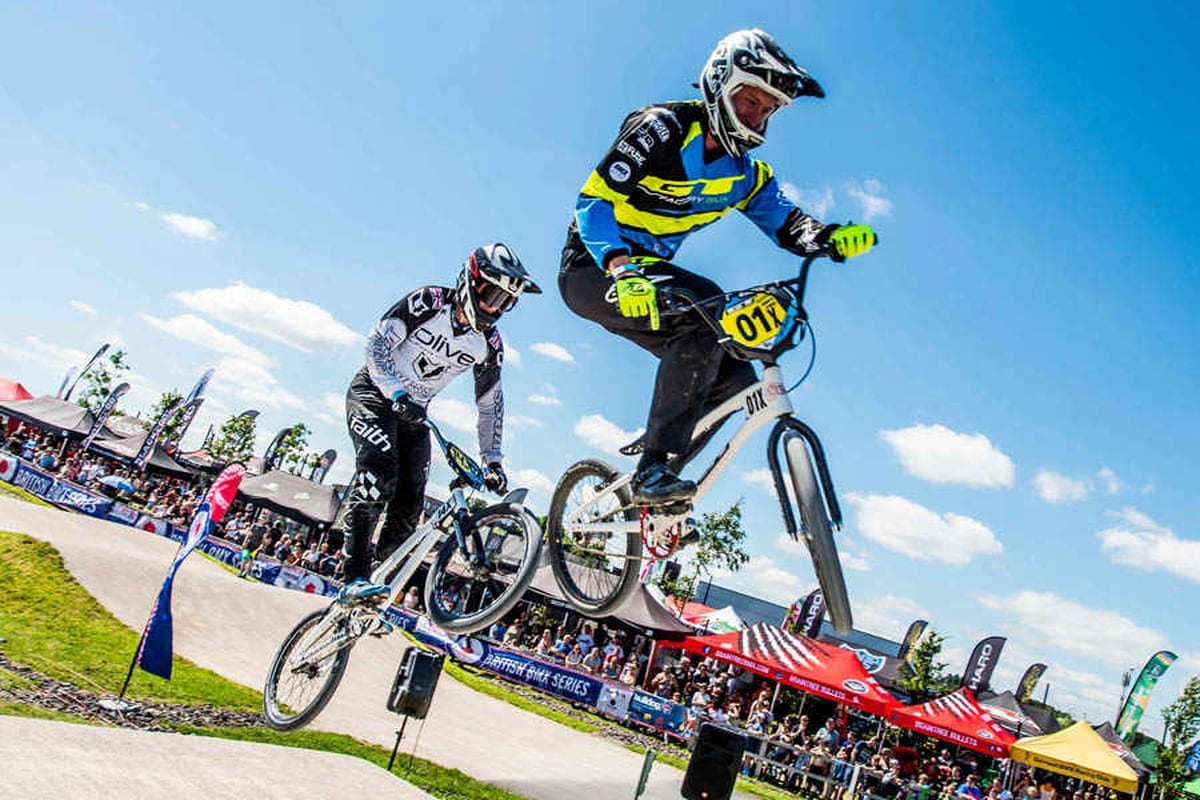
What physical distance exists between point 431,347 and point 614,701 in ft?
68.2

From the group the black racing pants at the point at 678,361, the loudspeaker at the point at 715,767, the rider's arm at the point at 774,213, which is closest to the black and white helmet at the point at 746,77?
the rider's arm at the point at 774,213

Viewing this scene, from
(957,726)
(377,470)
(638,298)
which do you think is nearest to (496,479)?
(377,470)

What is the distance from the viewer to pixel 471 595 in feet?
22.9

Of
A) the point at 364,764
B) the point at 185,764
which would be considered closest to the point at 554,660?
the point at 364,764

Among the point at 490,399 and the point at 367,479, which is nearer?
the point at 367,479

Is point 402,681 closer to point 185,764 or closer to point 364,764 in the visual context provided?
point 364,764

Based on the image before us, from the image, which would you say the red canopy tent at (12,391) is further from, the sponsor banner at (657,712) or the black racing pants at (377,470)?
the black racing pants at (377,470)

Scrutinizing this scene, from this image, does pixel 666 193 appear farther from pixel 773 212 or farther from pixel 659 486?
pixel 659 486

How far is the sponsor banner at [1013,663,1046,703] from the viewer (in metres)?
44.7

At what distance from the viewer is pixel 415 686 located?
12523 mm

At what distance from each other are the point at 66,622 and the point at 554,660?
15.1 m

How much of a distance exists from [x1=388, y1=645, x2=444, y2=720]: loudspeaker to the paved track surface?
2.07 m

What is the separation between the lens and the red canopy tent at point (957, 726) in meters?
24.3

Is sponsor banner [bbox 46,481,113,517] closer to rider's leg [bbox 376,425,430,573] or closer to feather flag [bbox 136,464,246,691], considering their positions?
feather flag [bbox 136,464,246,691]
